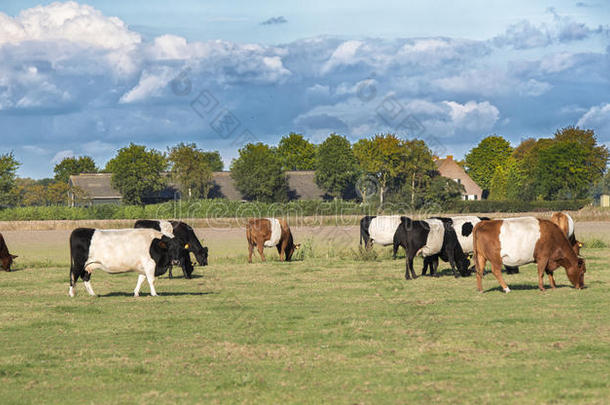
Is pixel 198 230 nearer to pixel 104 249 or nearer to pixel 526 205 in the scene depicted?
pixel 526 205

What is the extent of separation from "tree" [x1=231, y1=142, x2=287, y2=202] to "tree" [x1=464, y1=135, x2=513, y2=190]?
5705cm

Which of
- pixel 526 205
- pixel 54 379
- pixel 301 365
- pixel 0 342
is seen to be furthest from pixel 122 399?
pixel 526 205

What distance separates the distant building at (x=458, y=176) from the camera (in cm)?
12825

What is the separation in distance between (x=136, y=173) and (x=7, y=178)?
18633 millimetres

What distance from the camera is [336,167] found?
351 ft

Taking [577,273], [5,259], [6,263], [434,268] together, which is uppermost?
[5,259]

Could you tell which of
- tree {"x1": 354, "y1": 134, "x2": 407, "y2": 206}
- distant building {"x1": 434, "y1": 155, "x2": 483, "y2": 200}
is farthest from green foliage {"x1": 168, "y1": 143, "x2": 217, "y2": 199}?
distant building {"x1": 434, "y1": 155, "x2": 483, "y2": 200}

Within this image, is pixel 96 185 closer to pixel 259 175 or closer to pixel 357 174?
pixel 259 175

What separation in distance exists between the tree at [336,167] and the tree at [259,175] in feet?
29.1

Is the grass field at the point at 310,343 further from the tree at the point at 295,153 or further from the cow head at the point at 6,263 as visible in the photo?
the tree at the point at 295,153

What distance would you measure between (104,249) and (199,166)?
7807 centimetres

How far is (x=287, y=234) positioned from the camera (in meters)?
31.5

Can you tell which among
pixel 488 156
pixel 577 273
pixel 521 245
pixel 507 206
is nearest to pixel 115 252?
pixel 521 245

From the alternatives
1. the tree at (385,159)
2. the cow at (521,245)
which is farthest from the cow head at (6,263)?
the tree at (385,159)
